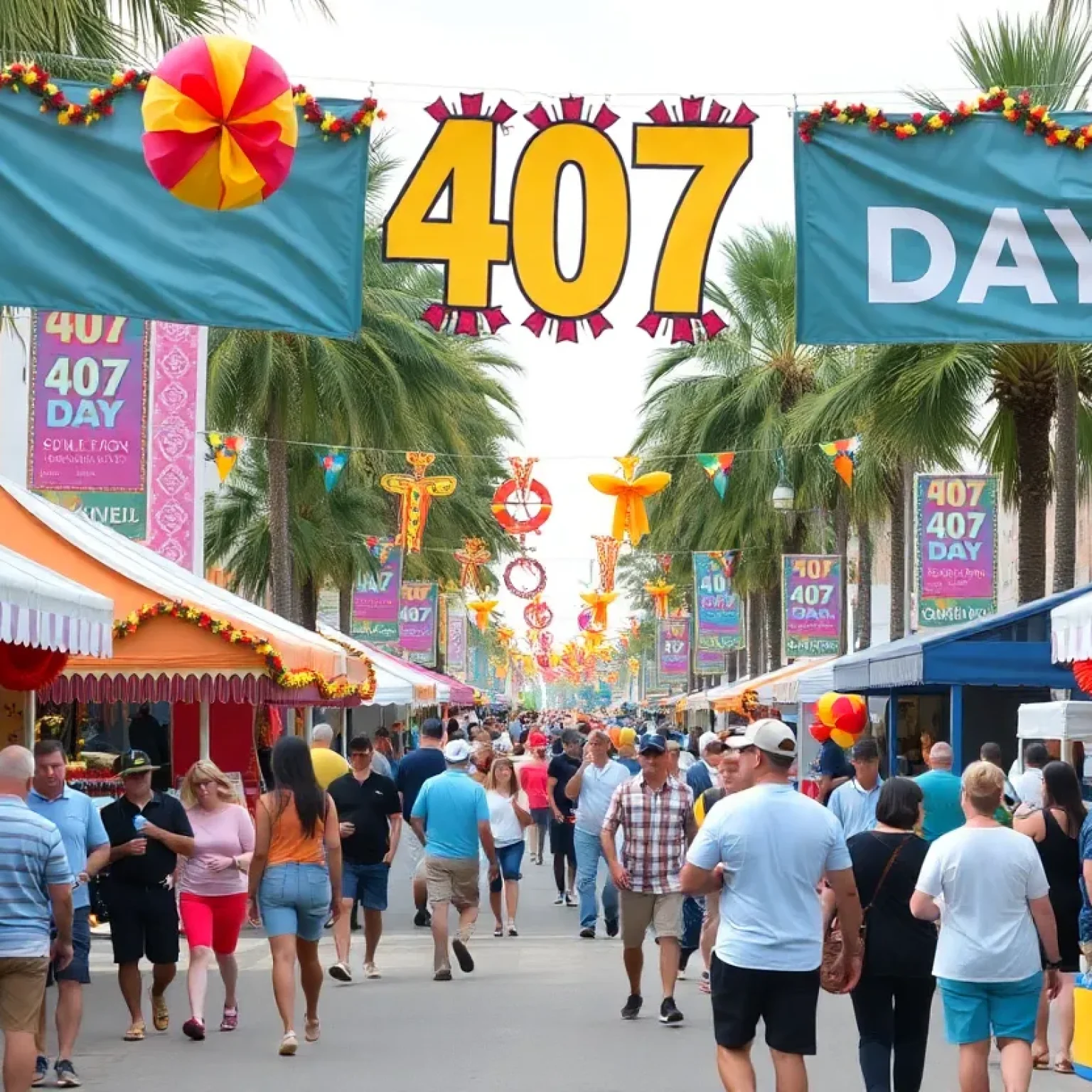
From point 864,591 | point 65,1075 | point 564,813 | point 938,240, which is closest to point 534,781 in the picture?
point 564,813

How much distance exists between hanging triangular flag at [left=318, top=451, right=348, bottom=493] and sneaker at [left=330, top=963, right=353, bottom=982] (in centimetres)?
2157

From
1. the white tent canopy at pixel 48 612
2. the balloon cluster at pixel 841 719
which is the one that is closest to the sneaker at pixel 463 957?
the white tent canopy at pixel 48 612

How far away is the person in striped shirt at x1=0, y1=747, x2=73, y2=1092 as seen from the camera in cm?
820

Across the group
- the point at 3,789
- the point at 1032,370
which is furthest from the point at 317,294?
the point at 1032,370

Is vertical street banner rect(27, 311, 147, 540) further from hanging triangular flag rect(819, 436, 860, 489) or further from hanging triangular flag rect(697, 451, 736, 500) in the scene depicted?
hanging triangular flag rect(697, 451, 736, 500)

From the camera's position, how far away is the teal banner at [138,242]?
32.1ft

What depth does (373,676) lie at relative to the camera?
82.8 feet

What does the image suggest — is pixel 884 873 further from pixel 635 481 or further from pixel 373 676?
pixel 635 481

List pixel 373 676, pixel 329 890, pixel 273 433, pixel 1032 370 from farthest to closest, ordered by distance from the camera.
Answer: pixel 273 433 → pixel 373 676 → pixel 1032 370 → pixel 329 890

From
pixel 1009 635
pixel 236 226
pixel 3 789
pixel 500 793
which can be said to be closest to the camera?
pixel 3 789

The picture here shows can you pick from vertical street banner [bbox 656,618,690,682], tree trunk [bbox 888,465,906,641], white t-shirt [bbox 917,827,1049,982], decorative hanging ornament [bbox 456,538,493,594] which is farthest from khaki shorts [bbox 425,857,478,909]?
vertical street banner [bbox 656,618,690,682]

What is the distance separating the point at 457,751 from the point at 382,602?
81.9 feet

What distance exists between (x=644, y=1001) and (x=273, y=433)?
63.1 ft

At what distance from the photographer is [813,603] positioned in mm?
39094
